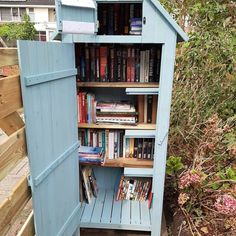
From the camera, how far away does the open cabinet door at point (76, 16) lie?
1485 millimetres

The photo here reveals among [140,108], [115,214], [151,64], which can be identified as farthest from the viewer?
[115,214]

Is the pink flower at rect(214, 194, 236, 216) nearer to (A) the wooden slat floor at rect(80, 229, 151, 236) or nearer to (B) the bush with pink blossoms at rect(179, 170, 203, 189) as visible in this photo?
(B) the bush with pink blossoms at rect(179, 170, 203, 189)

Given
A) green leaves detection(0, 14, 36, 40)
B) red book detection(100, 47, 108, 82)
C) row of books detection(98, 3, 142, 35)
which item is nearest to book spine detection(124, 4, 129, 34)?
row of books detection(98, 3, 142, 35)

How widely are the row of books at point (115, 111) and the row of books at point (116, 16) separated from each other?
1.83ft

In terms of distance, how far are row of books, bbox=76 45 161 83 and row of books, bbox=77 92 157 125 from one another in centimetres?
16

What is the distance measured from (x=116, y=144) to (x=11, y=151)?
1219 millimetres

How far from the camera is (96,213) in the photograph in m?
2.30

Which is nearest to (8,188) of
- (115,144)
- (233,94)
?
(115,144)

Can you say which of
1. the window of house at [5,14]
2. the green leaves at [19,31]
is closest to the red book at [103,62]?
the green leaves at [19,31]

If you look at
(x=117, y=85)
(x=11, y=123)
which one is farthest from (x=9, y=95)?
(x=117, y=85)

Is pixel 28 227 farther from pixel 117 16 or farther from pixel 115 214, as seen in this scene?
pixel 117 16

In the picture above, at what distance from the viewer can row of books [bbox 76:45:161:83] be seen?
2.08m

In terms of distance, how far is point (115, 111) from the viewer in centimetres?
217

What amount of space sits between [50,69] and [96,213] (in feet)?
4.70
